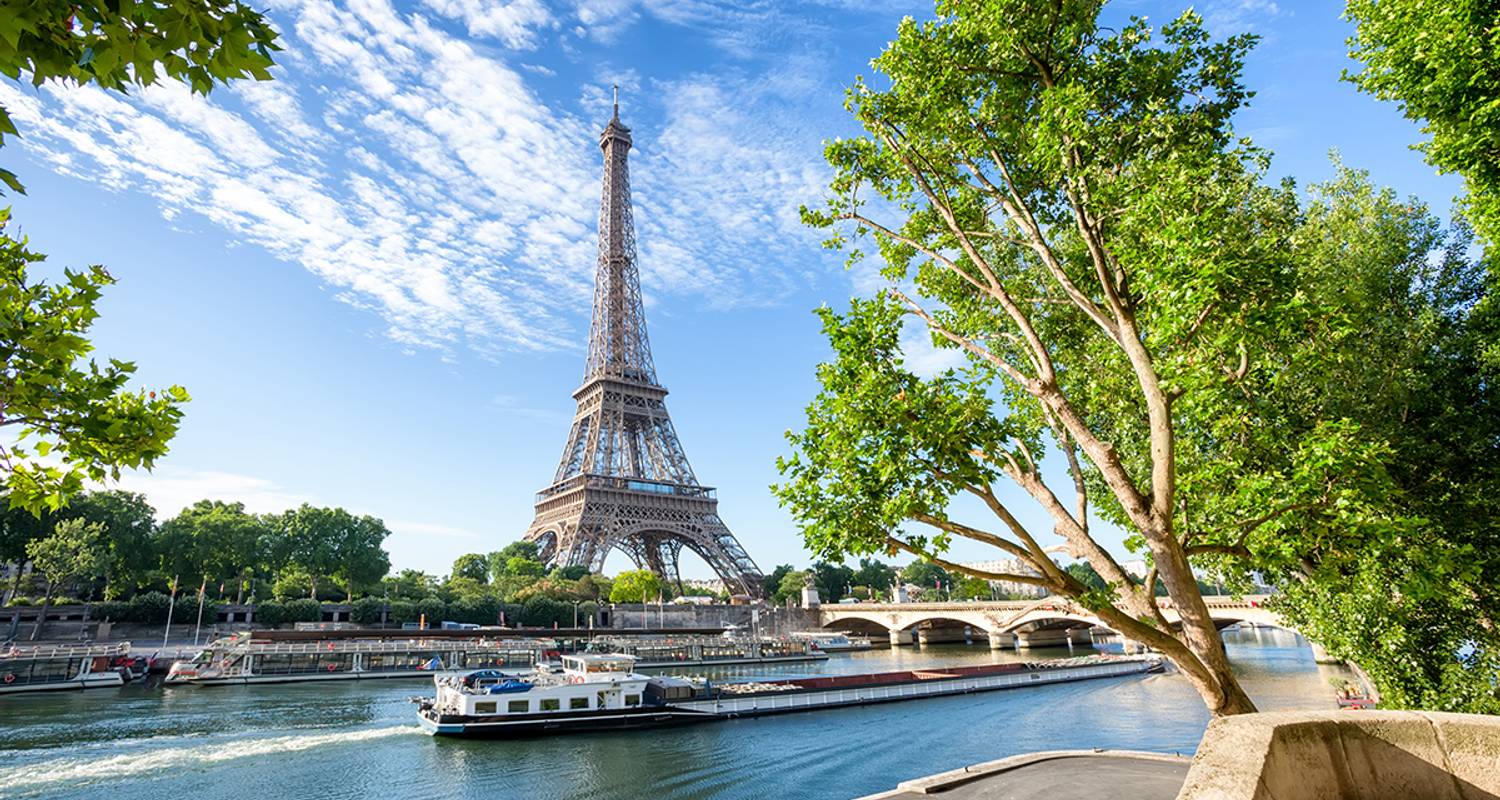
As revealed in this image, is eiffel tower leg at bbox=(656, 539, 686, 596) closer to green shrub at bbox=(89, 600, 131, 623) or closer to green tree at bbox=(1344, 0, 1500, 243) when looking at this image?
green shrub at bbox=(89, 600, 131, 623)

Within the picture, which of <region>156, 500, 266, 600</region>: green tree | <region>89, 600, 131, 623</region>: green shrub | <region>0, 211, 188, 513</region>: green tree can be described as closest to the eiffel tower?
<region>156, 500, 266, 600</region>: green tree

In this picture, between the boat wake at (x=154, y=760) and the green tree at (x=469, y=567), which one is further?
the green tree at (x=469, y=567)

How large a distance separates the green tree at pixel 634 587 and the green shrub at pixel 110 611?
3796 centimetres

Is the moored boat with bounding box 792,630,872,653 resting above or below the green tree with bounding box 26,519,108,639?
below

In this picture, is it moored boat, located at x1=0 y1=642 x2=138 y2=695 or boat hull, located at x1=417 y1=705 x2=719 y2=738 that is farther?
moored boat, located at x1=0 y1=642 x2=138 y2=695

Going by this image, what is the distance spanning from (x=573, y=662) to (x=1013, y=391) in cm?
3218

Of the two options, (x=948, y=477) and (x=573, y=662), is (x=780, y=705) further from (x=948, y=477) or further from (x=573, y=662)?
(x=948, y=477)

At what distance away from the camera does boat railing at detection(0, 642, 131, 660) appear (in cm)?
3850

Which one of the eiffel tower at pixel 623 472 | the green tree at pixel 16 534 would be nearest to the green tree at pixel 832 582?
the eiffel tower at pixel 623 472

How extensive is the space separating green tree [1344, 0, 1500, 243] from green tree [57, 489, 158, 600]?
7582cm

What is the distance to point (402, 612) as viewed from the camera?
61531mm

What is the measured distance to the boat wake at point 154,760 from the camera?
791 inches

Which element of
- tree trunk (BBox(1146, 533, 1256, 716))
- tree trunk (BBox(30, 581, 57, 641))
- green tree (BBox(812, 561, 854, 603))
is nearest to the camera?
tree trunk (BBox(1146, 533, 1256, 716))

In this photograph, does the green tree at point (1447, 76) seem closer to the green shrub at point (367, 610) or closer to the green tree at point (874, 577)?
the green shrub at point (367, 610)
